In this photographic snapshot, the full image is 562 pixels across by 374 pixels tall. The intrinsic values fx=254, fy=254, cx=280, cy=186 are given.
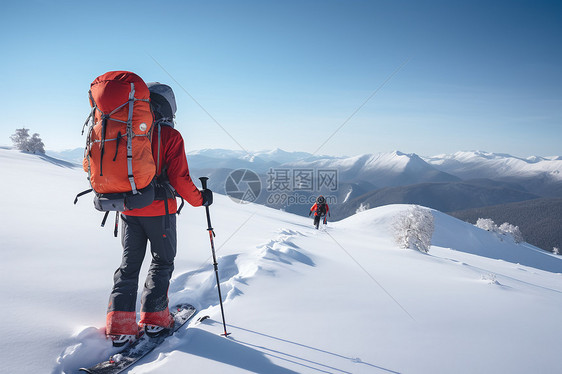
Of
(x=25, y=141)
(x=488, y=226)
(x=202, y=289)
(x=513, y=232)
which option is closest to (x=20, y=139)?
(x=25, y=141)

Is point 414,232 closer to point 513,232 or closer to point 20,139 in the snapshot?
point 513,232

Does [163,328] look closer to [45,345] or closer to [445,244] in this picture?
[45,345]

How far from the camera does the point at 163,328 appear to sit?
3.18 metres

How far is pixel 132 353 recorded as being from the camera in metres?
2.76

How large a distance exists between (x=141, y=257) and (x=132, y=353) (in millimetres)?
1059

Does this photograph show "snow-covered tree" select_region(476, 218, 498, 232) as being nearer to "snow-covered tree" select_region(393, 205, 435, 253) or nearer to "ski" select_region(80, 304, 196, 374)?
"snow-covered tree" select_region(393, 205, 435, 253)

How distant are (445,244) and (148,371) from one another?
4984 cm

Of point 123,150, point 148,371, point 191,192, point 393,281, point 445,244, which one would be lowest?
point 445,244

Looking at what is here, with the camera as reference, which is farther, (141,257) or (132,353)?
(141,257)

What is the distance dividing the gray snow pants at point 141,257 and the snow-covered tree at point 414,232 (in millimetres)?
16135

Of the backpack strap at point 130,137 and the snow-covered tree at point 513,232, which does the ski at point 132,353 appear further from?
the snow-covered tree at point 513,232

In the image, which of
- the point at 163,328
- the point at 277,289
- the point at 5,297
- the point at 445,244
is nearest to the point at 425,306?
the point at 277,289

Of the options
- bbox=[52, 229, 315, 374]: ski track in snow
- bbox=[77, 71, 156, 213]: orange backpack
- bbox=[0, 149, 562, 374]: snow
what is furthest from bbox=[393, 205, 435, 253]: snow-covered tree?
bbox=[77, 71, 156, 213]: orange backpack

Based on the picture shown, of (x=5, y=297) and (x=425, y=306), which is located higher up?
(x=5, y=297)
